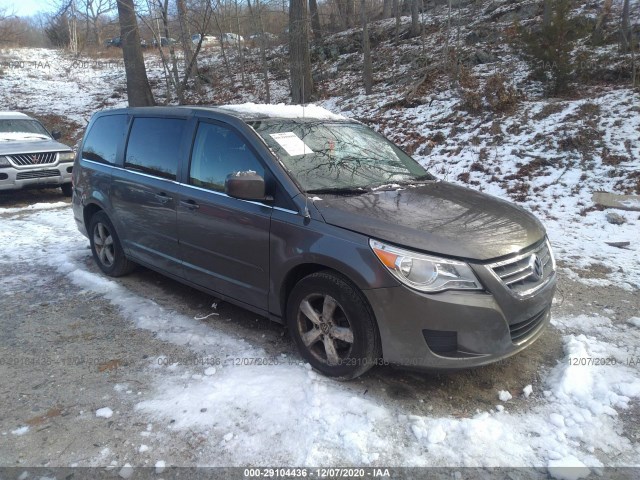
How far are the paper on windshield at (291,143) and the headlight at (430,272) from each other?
131 cm

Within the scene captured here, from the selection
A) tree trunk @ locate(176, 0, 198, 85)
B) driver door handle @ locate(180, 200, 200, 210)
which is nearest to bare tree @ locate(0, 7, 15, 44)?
tree trunk @ locate(176, 0, 198, 85)

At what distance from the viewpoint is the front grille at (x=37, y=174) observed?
354 inches

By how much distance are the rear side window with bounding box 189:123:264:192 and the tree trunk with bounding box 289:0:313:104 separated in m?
9.55

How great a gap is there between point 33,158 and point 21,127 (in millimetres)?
1695

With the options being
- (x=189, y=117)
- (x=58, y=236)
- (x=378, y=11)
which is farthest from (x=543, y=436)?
(x=378, y=11)

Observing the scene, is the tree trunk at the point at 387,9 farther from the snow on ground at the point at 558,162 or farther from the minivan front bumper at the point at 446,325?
the minivan front bumper at the point at 446,325

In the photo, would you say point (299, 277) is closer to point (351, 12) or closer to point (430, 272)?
point (430, 272)

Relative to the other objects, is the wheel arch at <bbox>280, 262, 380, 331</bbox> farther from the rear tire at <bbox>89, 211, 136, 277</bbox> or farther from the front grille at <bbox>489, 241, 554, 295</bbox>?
the rear tire at <bbox>89, 211, 136, 277</bbox>

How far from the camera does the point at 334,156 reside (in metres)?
3.87

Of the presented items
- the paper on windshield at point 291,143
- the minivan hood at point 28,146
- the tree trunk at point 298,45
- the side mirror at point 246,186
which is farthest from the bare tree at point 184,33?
the side mirror at point 246,186

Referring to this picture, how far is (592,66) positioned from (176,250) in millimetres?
9901

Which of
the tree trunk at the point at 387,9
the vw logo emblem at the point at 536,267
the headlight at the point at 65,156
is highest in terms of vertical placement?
the tree trunk at the point at 387,9

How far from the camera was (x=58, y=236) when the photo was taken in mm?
6875

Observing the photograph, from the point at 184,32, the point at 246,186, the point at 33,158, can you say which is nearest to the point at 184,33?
the point at 184,32
